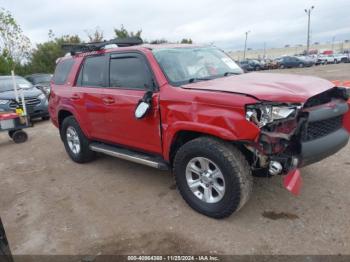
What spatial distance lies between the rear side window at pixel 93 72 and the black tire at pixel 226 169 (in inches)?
77.0

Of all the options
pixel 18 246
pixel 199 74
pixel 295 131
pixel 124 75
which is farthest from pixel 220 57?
pixel 18 246

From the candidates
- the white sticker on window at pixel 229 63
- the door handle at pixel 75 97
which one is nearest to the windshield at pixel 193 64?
the white sticker on window at pixel 229 63

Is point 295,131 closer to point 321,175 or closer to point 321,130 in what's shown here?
point 321,130

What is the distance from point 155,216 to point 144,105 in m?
1.30

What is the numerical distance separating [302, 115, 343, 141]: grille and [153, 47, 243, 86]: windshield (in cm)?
142

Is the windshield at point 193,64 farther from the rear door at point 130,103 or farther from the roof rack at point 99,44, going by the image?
the roof rack at point 99,44

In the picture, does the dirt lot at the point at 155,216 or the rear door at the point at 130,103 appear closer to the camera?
the dirt lot at the point at 155,216

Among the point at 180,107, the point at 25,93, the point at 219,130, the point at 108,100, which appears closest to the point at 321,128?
the point at 219,130

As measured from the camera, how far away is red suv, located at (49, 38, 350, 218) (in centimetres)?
324

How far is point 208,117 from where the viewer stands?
3436 millimetres

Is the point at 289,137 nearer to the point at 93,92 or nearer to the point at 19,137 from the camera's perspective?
the point at 93,92

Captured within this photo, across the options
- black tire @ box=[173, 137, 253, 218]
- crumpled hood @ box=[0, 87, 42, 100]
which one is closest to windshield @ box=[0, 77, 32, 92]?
crumpled hood @ box=[0, 87, 42, 100]

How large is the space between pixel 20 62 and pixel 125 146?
29.5 meters

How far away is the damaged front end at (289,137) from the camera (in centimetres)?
320
